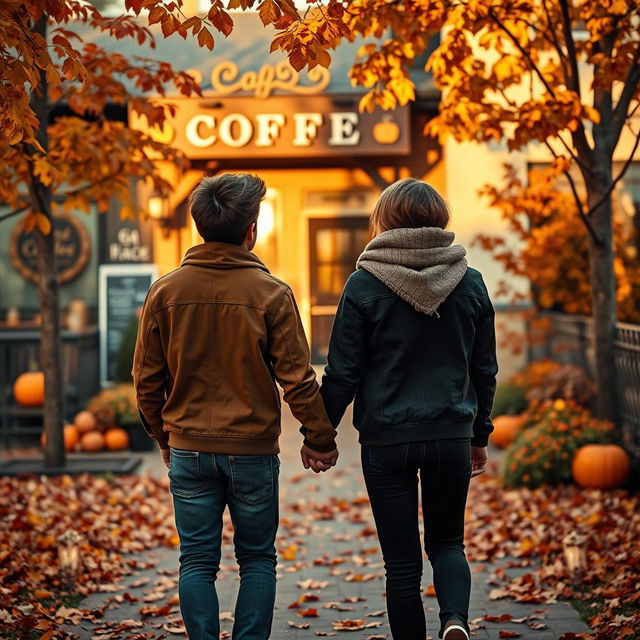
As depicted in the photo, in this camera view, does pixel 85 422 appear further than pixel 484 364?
Yes

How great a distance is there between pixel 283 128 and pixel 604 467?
653 cm

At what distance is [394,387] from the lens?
3516 mm

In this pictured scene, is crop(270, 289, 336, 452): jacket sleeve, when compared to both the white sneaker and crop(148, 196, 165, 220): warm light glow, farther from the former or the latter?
crop(148, 196, 165, 220): warm light glow

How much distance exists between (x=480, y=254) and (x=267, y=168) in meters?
3.07

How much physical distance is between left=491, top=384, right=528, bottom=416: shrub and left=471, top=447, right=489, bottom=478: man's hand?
7.27m

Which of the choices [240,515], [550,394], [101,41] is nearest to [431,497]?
[240,515]

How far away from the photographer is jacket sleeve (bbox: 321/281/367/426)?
3.53 metres

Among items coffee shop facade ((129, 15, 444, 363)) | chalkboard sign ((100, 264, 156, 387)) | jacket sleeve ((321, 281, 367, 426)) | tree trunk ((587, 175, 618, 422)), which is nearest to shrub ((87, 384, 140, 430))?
chalkboard sign ((100, 264, 156, 387))

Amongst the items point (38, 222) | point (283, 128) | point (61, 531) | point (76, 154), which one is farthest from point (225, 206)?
point (283, 128)

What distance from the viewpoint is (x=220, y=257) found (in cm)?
354

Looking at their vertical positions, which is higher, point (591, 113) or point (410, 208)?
point (591, 113)

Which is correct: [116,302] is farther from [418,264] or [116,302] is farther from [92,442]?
[418,264]

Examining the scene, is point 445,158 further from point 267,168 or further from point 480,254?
point 267,168

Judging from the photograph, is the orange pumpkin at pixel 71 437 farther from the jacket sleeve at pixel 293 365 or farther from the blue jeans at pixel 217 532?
the jacket sleeve at pixel 293 365
